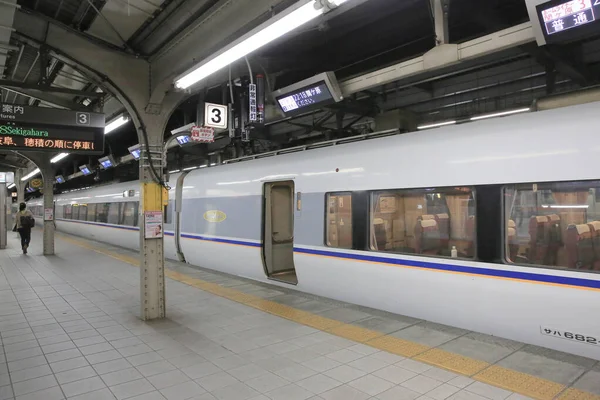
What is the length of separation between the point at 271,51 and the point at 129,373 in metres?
5.85

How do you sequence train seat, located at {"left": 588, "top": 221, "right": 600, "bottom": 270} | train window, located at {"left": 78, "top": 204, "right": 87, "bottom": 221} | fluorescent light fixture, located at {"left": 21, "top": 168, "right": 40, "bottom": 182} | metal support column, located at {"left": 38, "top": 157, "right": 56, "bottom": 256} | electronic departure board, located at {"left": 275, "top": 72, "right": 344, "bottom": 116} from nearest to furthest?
train seat, located at {"left": 588, "top": 221, "right": 600, "bottom": 270} → electronic departure board, located at {"left": 275, "top": 72, "right": 344, "bottom": 116} → metal support column, located at {"left": 38, "top": 157, "right": 56, "bottom": 256} → train window, located at {"left": 78, "top": 204, "right": 87, "bottom": 221} → fluorescent light fixture, located at {"left": 21, "top": 168, "right": 40, "bottom": 182}

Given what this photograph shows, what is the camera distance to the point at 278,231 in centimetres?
834

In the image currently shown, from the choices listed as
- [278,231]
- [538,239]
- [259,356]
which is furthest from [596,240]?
[278,231]

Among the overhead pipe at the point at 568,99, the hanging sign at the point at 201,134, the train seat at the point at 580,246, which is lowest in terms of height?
the train seat at the point at 580,246

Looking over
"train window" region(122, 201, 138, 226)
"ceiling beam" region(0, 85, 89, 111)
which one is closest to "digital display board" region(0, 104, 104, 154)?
"ceiling beam" region(0, 85, 89, 111)

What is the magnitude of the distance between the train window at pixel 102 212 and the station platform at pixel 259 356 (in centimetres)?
939

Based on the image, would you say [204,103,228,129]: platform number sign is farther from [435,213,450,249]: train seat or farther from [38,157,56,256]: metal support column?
[38,157,56,256]: metal support column

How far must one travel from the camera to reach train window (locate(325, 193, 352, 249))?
6.17 meters

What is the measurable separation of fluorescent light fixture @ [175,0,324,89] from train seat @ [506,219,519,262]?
2.97 metres

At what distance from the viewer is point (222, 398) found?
11.3 ft

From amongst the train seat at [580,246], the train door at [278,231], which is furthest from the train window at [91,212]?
the train seat at [580,246]

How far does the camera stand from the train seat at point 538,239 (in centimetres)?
419

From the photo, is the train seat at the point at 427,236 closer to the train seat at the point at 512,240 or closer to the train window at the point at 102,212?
the train seat at the point at 512,240

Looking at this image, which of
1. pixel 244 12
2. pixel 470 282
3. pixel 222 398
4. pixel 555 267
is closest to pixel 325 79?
pixel 244 12
